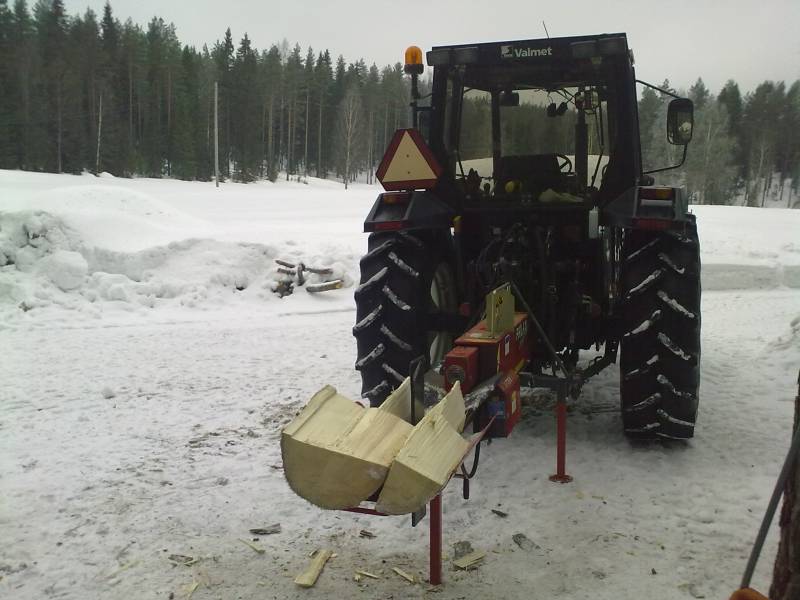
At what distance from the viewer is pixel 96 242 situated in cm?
952

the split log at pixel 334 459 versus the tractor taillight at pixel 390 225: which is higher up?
the tractor taillight at pixel 390 225

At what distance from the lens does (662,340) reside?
382cm

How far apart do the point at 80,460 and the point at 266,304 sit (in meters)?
5.15

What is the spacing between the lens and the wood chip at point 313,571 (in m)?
2.65

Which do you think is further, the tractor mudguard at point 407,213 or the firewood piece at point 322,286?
the firewood piece at point 322,286

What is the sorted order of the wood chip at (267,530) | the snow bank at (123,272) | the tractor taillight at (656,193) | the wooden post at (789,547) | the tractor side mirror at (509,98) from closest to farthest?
the wooden post at (789,547) → the wood chip at (267,530) → the tractor taillight at (656,193) → the tractor side mirror at (509,98) → the snow bank at (123,272)

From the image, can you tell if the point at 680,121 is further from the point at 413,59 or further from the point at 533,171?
the point at 413,59

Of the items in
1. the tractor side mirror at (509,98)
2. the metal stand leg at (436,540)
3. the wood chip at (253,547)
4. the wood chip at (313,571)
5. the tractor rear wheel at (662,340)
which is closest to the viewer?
the metal stand leg at (436,540)

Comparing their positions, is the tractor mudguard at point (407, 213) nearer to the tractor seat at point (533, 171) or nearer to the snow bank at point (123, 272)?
the tractor seat at point (533, 171)

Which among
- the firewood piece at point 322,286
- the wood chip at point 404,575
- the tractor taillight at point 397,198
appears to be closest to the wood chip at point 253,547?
the wood chip at point 404,575

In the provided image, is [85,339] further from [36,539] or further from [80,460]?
[36,539]

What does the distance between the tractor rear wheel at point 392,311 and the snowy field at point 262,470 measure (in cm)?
79

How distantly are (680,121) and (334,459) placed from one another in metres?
3.55

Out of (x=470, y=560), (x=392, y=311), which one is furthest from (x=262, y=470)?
(x=470, y=560)
